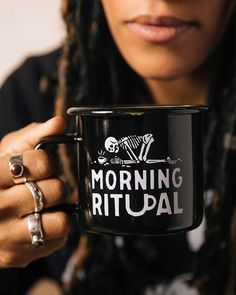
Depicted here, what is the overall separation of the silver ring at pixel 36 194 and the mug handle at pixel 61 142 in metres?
0.01

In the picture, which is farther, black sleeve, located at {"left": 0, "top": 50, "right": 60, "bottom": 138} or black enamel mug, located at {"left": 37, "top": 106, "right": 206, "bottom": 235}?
black sleeve, located at {"left": 0, "top": 50, "right": 60, "bottom": 138}

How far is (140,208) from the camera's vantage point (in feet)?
2.20

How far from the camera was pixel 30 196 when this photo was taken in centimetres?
75

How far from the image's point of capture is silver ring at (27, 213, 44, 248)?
75 centimetres

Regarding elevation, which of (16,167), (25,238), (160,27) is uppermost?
(160,27)

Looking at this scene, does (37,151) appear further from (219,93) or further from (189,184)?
(219,93)

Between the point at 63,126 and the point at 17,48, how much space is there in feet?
2.30

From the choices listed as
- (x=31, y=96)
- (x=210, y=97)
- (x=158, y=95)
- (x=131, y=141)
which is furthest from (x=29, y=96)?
(x=131, y=141)

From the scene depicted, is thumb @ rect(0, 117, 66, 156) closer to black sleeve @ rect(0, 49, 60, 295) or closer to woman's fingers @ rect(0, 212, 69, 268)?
woman's fingers @ rect(0, 212, 69, 268)

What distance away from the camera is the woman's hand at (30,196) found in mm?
734

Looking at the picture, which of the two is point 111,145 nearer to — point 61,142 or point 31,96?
point 61,142

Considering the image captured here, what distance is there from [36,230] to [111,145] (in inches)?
7.1

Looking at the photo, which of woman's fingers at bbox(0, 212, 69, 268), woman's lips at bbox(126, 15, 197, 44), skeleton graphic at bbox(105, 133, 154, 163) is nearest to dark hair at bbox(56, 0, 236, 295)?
woman's lips at bbox(126, 15, 197, 44)

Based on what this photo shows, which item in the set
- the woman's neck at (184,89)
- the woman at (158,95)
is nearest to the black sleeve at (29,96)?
the woman at (158,95)
